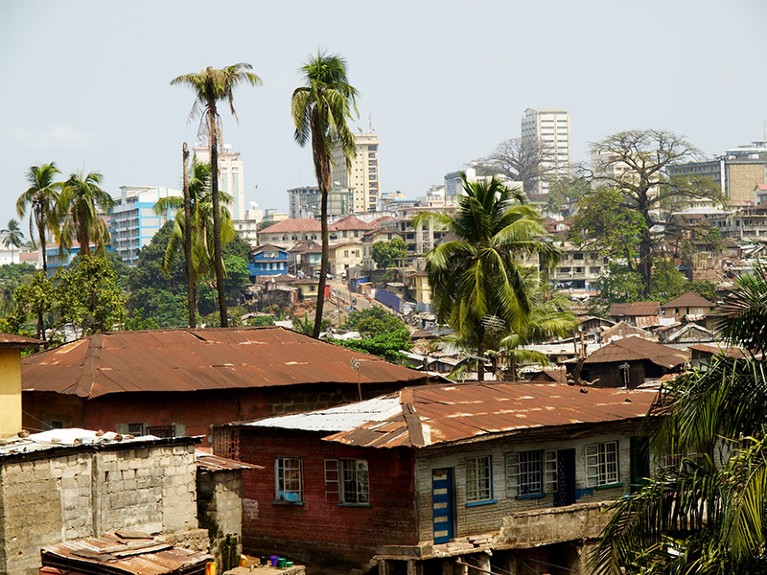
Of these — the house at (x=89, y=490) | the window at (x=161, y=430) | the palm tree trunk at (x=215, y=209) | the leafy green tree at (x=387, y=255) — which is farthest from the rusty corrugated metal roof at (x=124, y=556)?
the leafy green tree at (x=387, y=255)

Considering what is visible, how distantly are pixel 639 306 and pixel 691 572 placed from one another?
82.0m

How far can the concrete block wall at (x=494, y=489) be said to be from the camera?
73.0 ft

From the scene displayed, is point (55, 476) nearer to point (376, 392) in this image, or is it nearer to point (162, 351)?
point (162, 351)

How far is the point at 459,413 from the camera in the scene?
933 inches

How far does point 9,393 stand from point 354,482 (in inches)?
238

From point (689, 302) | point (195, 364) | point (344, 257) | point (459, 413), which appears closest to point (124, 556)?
point (459, 413)

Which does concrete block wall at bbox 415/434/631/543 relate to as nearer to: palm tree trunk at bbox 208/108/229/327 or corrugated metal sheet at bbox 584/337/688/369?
palm tree trunk at bbox 208/108/229/327

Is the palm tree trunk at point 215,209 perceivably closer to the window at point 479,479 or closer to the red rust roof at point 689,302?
the window at point 479,479

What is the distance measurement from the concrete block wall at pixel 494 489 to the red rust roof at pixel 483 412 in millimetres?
402

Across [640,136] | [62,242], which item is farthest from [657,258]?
[62,242]

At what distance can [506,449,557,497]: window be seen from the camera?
23756 mm

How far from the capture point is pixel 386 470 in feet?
74.0

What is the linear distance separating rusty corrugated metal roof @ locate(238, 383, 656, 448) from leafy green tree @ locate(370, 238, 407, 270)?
11265 centimetres

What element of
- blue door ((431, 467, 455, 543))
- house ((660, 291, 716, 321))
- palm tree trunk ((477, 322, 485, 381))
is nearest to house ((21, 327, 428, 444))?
palm tree trunk ((477, 322, 485, 381))
